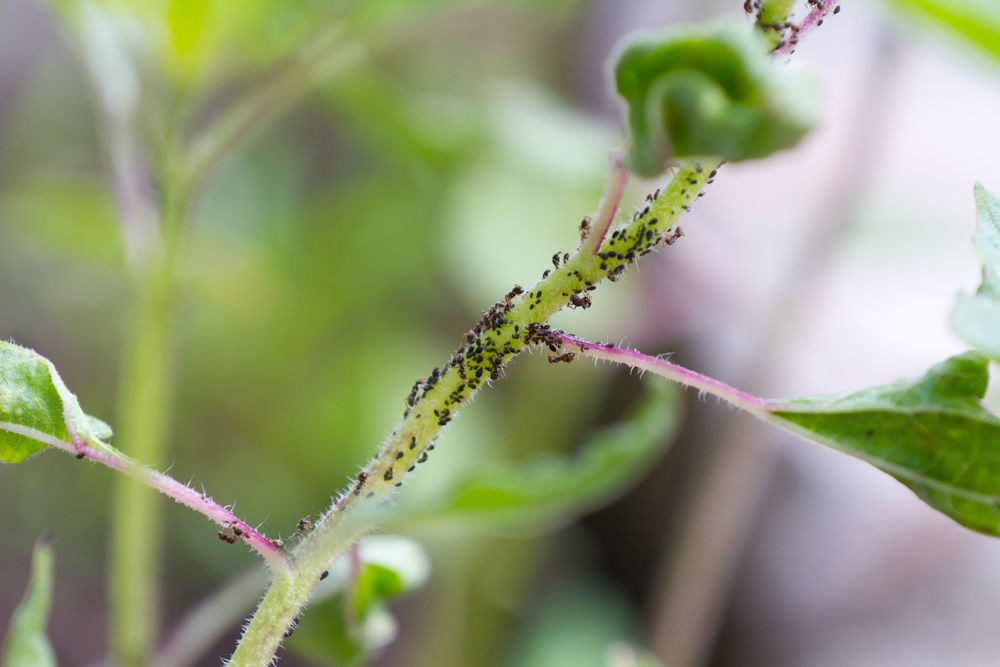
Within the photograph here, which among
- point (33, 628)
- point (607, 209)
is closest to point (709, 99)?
point (607, 209)

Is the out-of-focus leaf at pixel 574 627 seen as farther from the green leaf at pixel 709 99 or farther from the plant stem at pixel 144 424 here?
the green leaf at pixel 709 99

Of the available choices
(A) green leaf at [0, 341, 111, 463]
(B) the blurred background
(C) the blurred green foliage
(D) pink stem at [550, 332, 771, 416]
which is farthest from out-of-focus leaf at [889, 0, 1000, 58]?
(C) the blurred green foliage

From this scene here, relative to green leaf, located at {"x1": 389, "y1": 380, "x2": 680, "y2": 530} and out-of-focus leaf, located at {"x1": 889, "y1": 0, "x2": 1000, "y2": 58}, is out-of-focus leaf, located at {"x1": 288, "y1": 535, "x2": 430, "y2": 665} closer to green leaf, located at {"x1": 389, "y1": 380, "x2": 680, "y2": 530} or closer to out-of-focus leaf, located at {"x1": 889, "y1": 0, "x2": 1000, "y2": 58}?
green leaf, located at {"x1": 389, "y1": 380, "x2": 680, "y2": 530}

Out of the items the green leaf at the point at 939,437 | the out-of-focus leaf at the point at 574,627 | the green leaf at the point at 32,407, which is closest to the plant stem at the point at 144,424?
the green leaf at the point at 32,407

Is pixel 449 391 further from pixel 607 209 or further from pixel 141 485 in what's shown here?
pixel 141 485

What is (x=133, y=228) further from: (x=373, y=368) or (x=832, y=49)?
(x=832, y=49)

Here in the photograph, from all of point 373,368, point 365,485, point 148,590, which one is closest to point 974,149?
point 373,368

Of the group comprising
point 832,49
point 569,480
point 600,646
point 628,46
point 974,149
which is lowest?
point 628,46
